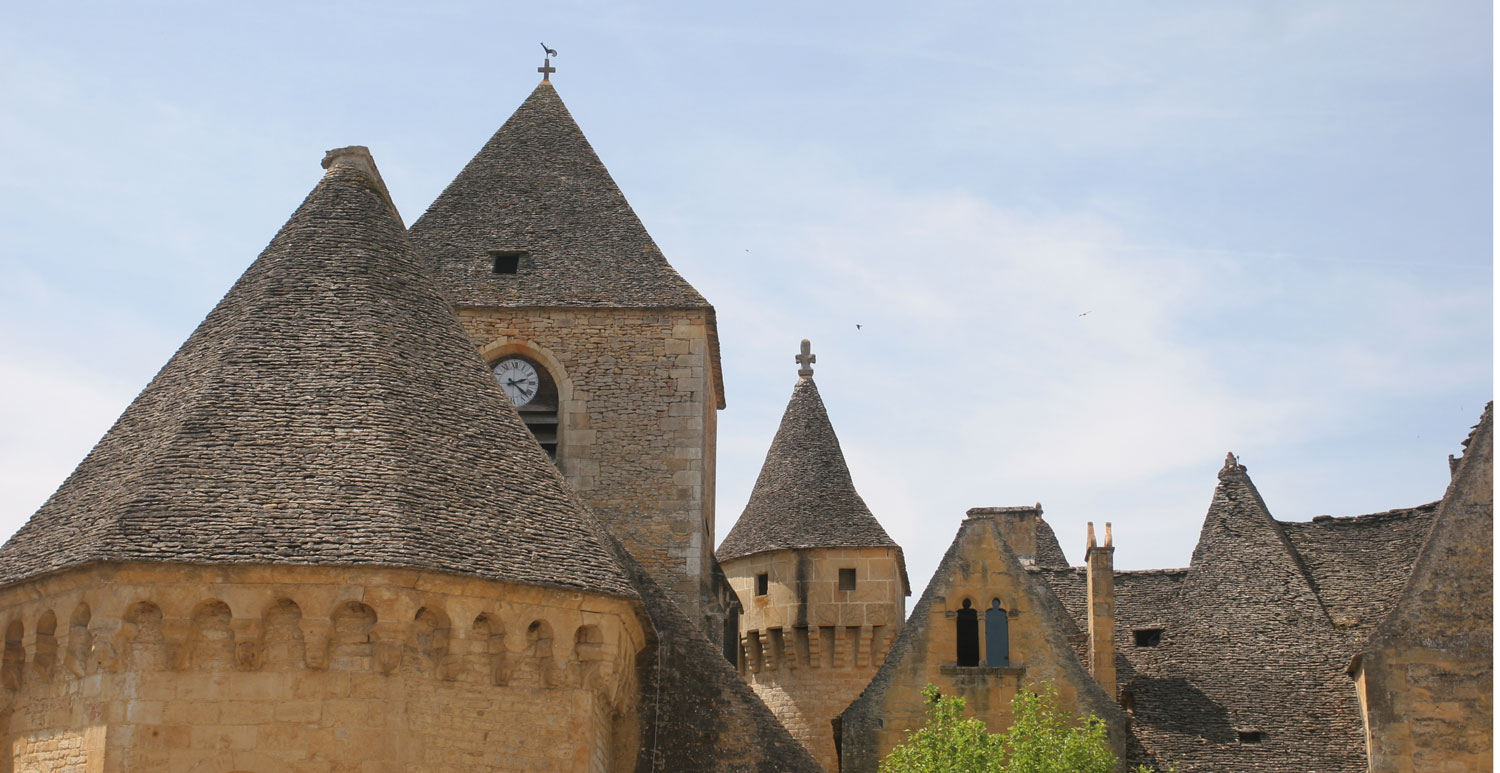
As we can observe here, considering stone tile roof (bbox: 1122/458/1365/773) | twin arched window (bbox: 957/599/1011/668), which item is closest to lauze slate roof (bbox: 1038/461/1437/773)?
stone tile roof (bbox: 1122/458/1365/773)

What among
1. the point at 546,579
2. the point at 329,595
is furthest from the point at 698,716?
the point at 329,595

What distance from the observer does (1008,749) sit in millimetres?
19844

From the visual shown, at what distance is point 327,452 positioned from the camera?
1356 cm

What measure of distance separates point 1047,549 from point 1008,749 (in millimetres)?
13102

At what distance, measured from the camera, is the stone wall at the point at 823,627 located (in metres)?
27.1

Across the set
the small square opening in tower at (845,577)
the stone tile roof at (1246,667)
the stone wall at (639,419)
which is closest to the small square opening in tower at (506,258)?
the stone wall at (639,419)

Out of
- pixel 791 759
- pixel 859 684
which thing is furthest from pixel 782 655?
pixel 791 759

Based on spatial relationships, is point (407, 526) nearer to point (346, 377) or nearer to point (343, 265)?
point (346, 377)

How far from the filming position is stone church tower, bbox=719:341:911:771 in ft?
88.9

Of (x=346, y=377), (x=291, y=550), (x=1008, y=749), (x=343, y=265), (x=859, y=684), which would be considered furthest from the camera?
(x=859, y=684)

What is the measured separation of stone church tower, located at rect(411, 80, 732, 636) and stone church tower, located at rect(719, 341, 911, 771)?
13.5 ft

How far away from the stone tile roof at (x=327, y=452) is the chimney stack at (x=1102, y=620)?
946cm

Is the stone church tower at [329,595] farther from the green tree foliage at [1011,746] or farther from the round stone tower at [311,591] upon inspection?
the green tree foliage at [1011,746]

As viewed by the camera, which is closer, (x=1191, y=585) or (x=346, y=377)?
(x=346, y=377)
